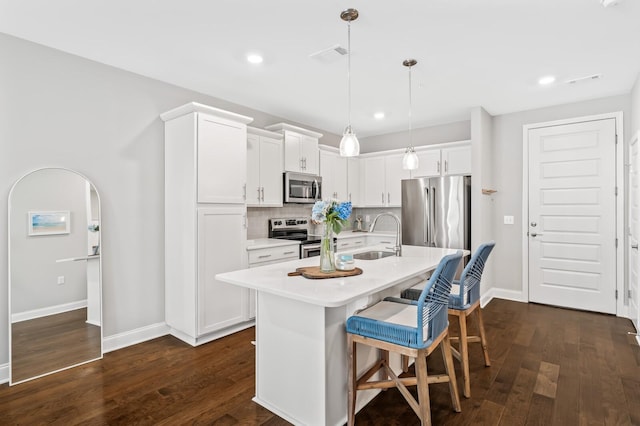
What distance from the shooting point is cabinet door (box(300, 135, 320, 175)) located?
469 centimetres

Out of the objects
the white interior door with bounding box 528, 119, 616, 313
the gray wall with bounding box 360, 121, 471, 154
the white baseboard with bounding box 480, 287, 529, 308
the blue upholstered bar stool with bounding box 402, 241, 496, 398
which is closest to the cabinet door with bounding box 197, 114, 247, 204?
the blue upholstered bar stool with bounding box 402, 241, 496, 398

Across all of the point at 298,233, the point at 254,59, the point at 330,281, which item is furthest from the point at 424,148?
the point at 330,281

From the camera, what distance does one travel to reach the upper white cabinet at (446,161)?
184 inches

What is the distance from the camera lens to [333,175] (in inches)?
208

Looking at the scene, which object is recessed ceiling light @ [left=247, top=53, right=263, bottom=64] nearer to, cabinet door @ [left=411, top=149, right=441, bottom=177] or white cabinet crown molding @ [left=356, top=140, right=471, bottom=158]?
white cabinet crown molding @ [left=356, top=140, right=471, bottom=158]

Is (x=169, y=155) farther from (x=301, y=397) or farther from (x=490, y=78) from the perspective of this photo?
(x=490, y=78)

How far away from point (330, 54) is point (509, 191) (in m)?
3.30

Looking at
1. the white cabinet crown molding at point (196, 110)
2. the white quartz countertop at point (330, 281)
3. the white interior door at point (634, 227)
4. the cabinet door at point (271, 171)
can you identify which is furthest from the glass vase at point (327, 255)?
the white interior door at point (634, 227)

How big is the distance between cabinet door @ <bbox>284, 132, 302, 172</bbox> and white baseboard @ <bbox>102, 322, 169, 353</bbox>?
7.68 ft

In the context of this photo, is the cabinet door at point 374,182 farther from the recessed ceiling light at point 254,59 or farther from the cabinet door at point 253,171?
the recessed ceiling light at point 254,59

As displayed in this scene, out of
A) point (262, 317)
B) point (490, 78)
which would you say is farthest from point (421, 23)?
point (262, 317)

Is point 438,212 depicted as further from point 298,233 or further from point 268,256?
point 268,256

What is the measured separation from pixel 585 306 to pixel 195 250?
183 inches

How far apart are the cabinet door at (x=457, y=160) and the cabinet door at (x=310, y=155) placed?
1.82 metres
